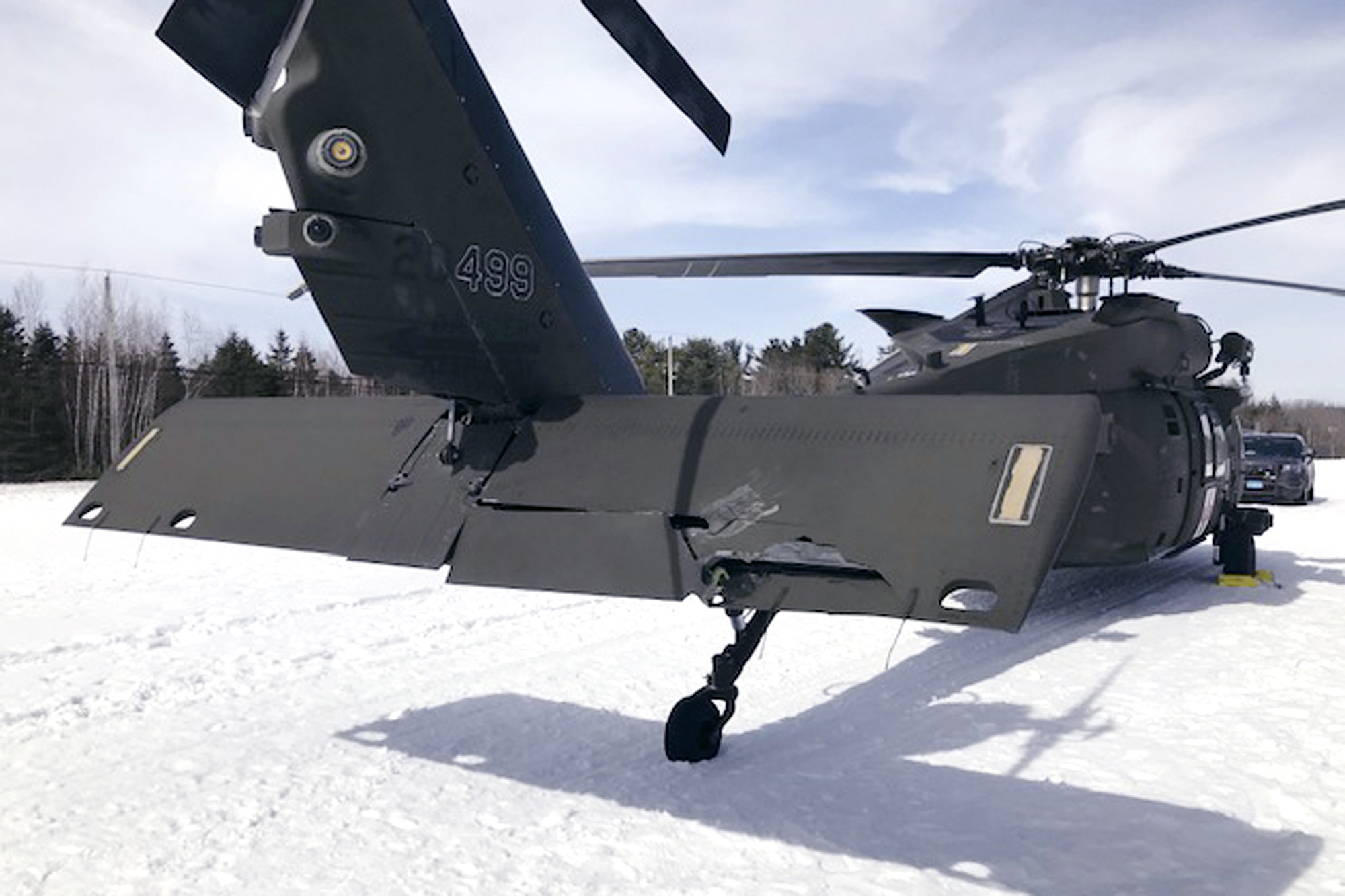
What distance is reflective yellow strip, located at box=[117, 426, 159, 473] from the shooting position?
540 cm

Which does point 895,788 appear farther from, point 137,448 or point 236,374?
point 236,374

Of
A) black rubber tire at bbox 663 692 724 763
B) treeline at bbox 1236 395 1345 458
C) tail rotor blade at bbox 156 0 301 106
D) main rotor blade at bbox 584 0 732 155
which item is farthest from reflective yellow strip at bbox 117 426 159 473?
treeline at bbox 1236 395 1345 458

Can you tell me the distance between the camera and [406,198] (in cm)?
438

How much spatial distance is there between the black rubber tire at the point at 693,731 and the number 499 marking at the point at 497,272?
2.33 meters

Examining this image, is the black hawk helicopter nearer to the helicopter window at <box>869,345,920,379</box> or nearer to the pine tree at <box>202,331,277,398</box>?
the helicopter window at <box>869,345,920,379</box>

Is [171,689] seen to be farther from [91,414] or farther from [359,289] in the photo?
[91,414]

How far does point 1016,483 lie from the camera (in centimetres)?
334

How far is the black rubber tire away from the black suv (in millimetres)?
22547

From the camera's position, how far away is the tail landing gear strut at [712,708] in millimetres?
5297

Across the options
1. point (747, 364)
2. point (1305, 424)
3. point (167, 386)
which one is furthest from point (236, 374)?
point (1305, 424)

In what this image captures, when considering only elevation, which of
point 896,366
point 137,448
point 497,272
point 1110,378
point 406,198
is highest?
point 406,198

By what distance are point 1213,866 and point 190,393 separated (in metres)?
42.6

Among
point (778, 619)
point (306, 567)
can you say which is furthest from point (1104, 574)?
point (306, 567)

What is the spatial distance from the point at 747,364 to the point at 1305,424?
58099mm
